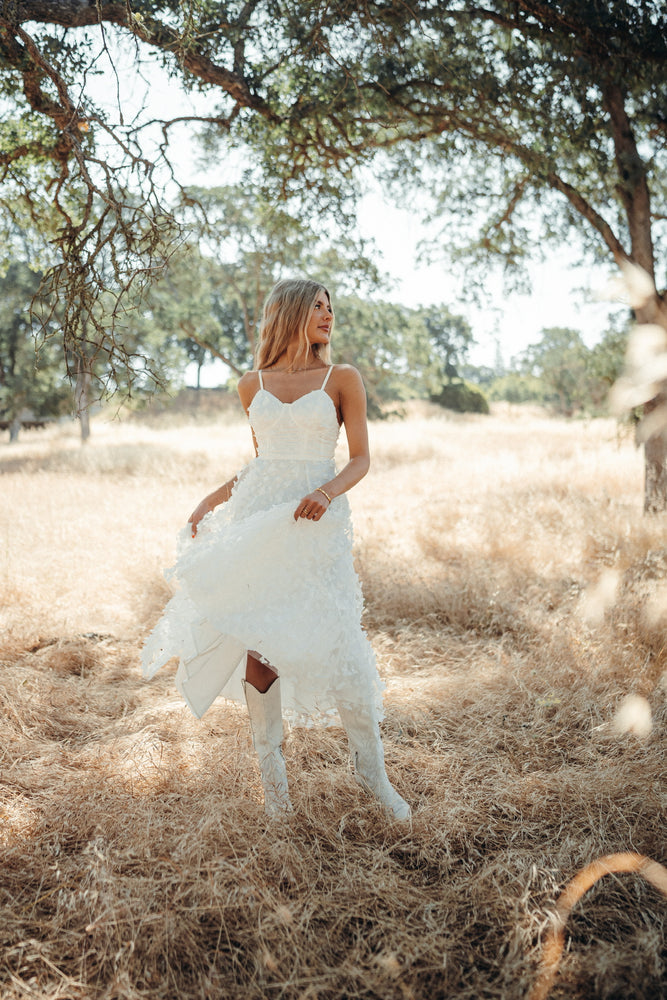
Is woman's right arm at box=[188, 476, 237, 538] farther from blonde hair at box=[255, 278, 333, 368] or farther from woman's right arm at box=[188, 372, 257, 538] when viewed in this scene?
blonde hair at box=[255, 278, 333, 368]

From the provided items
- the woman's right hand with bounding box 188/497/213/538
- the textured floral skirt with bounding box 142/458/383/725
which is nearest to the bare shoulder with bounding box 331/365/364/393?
the textured floral skirt with bounding box 142/458/383/725

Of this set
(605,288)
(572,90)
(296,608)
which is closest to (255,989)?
(296,608)

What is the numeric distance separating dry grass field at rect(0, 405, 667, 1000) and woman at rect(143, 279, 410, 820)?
0.37m

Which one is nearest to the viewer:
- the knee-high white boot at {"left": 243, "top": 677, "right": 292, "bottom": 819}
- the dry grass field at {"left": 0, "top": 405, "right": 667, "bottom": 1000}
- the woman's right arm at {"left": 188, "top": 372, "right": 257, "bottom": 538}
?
the dry grass field at {"left": 0, "top": 405, "right": 667, "bottom": 1000}

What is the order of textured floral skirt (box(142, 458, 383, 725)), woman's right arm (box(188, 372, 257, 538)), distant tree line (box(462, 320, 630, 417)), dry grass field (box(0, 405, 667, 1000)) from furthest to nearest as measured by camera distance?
distant tree line (box(462, 320, 630, 417)), woman's right arm (box(188, 372, 257, 538)), textured floral skirt (box(142, 458, 383, 725)), dry grass field (box(0, 405, 667, 1000))

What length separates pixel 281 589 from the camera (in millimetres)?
2746

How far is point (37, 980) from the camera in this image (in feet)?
6.66

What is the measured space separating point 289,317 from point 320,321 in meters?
0.15

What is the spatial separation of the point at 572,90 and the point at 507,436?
14338mm

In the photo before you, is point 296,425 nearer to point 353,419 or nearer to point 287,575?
point 353,419

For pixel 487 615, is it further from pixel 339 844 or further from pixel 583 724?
pixel 339 844

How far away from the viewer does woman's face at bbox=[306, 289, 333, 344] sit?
2.98 metres

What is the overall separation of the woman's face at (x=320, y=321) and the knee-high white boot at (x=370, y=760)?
1.72m

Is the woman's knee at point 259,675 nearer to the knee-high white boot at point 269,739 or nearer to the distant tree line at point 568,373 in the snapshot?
the knee-high white boot at point 269,739
